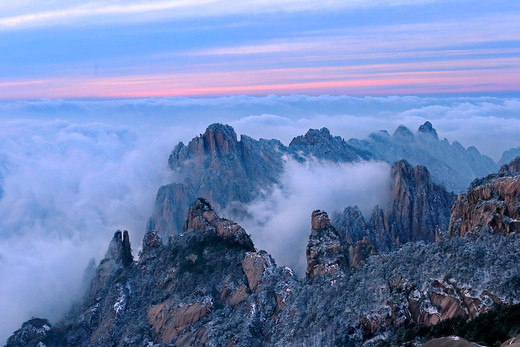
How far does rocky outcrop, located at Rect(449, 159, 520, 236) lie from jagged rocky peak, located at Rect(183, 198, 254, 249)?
4294 cm

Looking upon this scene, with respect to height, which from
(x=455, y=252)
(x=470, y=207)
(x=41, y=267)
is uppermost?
(x=41, y=267)

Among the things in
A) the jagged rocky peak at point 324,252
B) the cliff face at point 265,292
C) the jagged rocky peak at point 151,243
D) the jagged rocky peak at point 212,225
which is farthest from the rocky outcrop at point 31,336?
the jagged rocky peak at point 324,252

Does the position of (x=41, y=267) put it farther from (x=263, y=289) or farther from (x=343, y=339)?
(x=343, y=339)

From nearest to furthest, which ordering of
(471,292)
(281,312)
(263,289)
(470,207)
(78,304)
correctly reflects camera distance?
(471,292)
(470,207)
(281,312)
(263,289)
(78,304)

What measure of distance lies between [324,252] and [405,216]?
3946 inches

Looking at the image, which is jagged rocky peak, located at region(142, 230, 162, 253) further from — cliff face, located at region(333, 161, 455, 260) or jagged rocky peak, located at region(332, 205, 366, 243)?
jagged rocky peak, located at region(332, 205, 366, 243)

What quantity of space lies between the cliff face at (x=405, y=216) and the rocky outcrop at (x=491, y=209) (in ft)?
355

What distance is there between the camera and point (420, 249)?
75.2m

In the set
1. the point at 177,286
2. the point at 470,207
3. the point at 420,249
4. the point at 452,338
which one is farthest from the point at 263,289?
the point at 452,338

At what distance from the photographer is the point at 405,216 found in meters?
193

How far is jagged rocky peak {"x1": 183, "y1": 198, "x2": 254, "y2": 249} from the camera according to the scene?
4291 inches

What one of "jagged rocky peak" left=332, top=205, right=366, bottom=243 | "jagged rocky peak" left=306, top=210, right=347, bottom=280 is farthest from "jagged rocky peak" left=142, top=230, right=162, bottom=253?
"jagged rocky peak" left=332, top=205, right=366, bottom=243

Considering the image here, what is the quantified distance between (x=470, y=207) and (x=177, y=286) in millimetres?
51336

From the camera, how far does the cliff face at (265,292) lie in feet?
218
